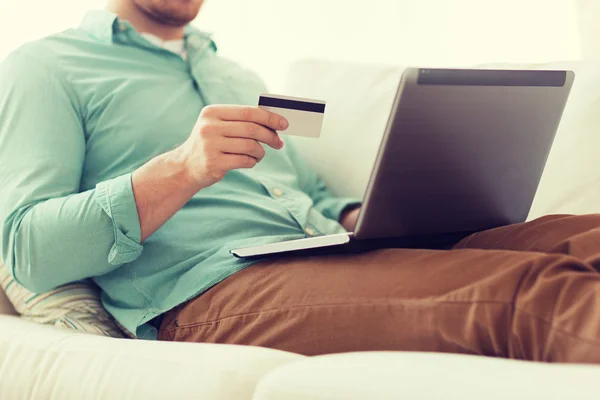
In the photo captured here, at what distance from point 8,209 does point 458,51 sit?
4.69 ft

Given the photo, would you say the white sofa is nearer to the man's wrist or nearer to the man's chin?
the man's wrist

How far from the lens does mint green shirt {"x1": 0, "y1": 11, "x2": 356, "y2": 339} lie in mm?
866

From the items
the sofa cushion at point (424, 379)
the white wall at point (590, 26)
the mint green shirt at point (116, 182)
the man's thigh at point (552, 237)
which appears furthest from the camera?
the white wall at point (590, 26)

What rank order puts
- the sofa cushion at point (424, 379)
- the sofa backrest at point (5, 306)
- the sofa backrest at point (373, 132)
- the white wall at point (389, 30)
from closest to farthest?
1. the sofa cushion at point (424, 379)
2. the sofa backrest at point (5, 306)
3. the sofa backrest at point (373, 132)
4. the white wall at point (389, 30)

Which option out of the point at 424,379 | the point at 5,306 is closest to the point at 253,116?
the point at 424,379

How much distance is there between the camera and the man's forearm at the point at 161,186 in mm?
856

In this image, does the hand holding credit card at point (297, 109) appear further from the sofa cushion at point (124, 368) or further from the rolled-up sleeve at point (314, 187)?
the rolled-up sleeve at point (314, 187)

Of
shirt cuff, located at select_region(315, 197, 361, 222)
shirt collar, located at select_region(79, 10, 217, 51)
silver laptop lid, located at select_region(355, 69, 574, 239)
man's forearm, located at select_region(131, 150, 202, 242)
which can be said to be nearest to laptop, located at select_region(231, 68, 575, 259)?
silver laptop lid, located at select_region(355, 69, 574, 239)

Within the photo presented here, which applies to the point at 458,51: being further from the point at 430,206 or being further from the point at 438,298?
the point at 438,298

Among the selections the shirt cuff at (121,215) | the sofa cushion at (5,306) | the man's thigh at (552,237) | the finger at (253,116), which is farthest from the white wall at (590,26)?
the sofa cushion at (5,306)

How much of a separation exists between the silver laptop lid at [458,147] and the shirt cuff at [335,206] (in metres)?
0.37

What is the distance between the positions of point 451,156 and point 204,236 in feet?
1.41

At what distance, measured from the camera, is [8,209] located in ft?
2.95

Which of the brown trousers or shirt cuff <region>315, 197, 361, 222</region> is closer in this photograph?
the brown trousers
